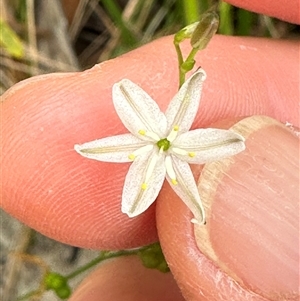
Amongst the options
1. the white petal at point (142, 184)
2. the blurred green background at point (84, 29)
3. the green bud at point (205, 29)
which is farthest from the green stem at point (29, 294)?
the green bud at point (205, 29)

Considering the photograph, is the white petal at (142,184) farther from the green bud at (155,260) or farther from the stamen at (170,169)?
the green bud at (155,260)

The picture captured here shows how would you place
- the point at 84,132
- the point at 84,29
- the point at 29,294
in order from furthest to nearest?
the point at 84,29 < the point at 29,294 < the point at 84,132

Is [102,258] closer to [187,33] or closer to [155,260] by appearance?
[155,260]

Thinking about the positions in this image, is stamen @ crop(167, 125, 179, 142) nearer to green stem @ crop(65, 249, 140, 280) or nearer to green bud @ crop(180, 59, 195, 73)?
green bud @ crop(180, 59, 195, 73)

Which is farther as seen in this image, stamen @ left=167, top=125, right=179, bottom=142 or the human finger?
the human finger

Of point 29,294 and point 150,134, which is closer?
point 150,134

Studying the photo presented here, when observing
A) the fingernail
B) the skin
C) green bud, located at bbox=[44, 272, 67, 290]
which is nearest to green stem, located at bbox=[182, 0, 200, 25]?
the skin

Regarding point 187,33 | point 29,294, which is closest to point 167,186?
point 187,33

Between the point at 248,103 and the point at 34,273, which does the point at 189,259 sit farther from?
the point at 34,273
